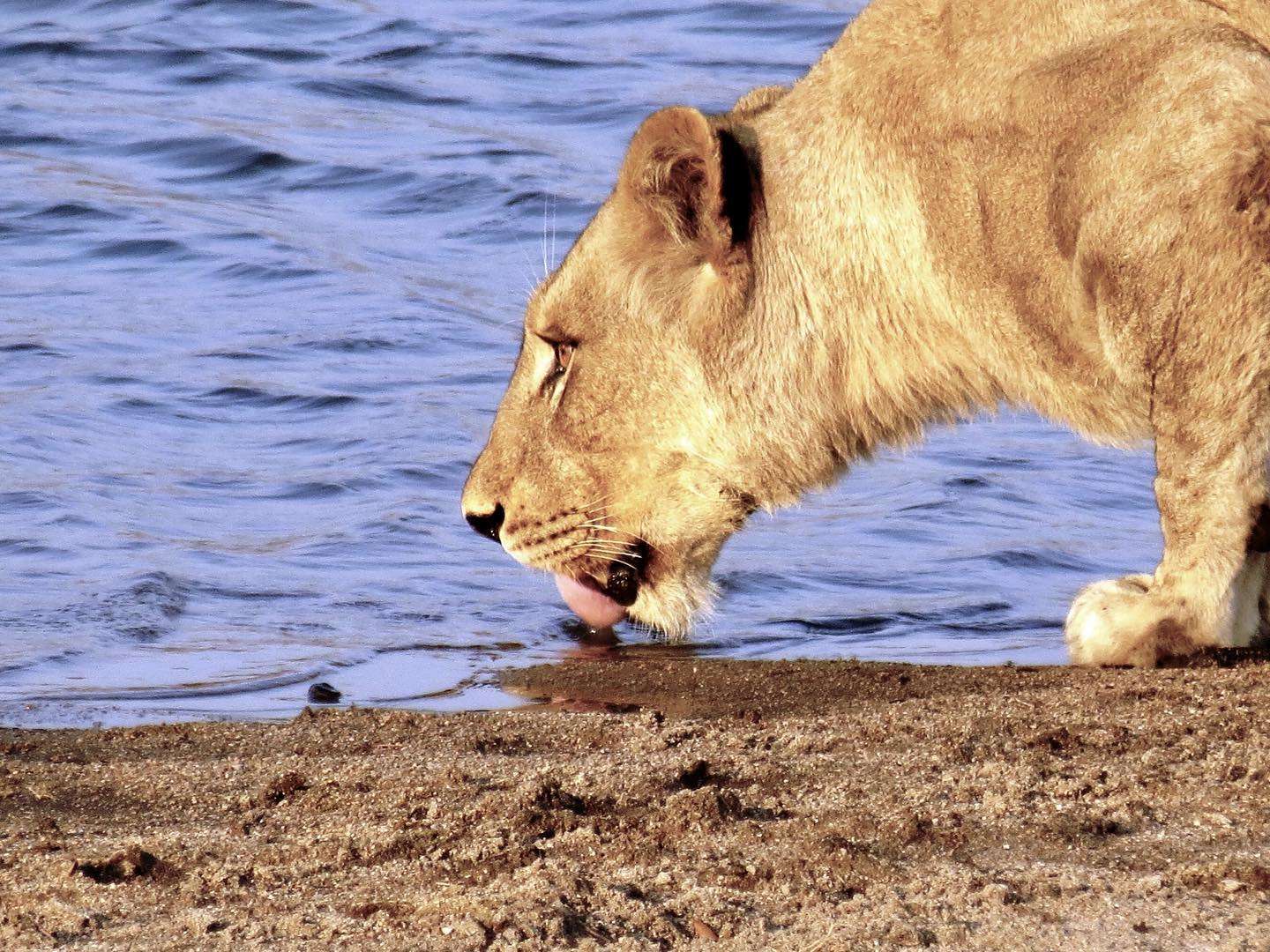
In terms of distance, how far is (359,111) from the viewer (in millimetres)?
17000

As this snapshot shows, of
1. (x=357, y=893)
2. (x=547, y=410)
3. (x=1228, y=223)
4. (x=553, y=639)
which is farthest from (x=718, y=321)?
(x=357, y=893)

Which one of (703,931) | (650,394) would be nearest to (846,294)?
(650,394)

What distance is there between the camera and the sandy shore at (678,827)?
3.28 meters

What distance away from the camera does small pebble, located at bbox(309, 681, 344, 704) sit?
5.86m

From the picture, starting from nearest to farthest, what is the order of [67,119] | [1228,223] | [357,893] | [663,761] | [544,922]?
[544,922], [357,893], [663,761], [1228,223], [67,119]

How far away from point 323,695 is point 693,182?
1.78m

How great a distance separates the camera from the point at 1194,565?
16.3 ft

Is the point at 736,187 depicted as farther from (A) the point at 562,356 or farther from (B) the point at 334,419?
(B) the point at 334,419

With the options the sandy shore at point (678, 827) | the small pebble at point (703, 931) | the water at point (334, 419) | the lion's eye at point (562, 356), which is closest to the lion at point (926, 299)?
the lion's eye at point (562, 356)

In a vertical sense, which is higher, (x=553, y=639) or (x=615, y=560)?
(x=615, y=560)

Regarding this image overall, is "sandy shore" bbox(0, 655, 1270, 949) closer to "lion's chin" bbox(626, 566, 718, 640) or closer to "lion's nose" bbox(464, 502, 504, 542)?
"lion's chin" bbox(626, 566, 718, 640)

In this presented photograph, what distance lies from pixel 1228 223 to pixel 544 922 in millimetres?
2383

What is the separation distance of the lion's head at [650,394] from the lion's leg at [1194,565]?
3.02 feet

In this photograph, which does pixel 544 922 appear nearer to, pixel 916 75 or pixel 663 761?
pixel 663 761
